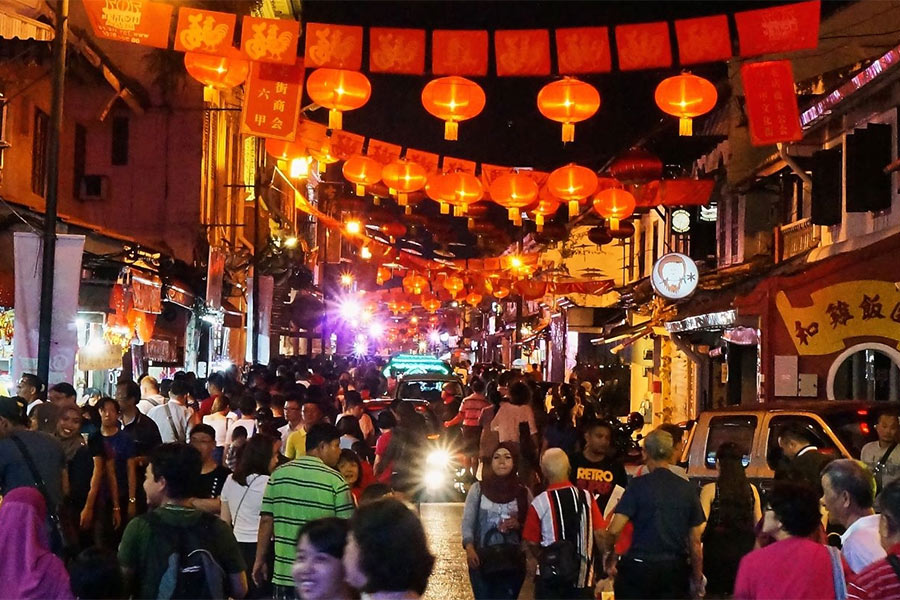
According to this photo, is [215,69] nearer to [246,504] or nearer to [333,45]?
[333,45]

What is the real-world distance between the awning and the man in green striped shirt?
36.8 feet

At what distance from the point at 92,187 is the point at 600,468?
22.0 metres

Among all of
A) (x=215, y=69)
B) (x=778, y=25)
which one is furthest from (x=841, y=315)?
(x=215, y=69)

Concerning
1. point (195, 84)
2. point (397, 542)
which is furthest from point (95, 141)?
point (397, 542)

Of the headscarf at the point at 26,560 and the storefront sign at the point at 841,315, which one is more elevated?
the storefront sign at the point at 841,315

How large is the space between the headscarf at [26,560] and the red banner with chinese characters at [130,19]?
905 centimetres

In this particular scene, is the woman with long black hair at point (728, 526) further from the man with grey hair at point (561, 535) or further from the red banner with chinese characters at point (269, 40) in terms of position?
the red banner with chinese characters at point (269, 40)

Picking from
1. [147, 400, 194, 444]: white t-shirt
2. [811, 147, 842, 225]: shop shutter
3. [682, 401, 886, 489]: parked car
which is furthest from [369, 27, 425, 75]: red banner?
[811, 147, 842, 225]: shop shutter

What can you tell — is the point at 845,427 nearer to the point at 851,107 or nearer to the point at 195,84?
the point at 851,107

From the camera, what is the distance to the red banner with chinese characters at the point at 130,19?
1373 centimetres

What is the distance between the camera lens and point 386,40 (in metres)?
13.8

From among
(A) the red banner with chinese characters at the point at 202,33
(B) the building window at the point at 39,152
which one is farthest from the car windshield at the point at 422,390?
(A) the red banner with chinese characters at the point at 202,33

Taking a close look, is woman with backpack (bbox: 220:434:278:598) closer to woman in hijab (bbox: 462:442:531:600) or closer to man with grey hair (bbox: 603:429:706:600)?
woman in hijab (bbox: 462:442:531:600)

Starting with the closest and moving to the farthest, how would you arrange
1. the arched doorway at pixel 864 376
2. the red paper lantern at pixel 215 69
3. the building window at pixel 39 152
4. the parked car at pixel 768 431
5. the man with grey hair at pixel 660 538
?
1. the man with grey hair at pixel 660 538
2. the parked car at pixel 768 431
3. the red paper lantern at pixel 215 69
4. the arched doorway at pixel 864 376
5. the building window at pixel 39 152
